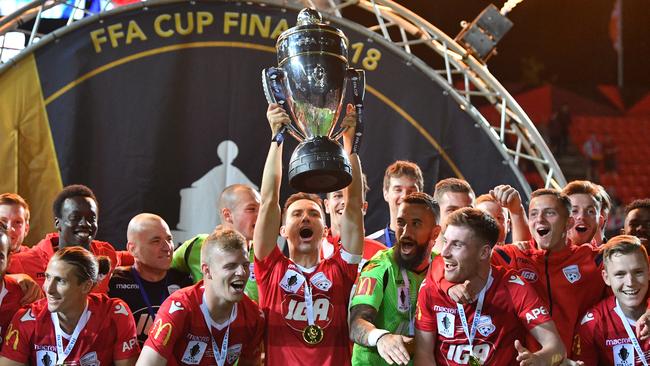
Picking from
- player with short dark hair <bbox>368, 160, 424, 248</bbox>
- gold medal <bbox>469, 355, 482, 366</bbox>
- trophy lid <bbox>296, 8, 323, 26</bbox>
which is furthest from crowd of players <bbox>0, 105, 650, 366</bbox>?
player with short dark hair <bbox>368, 160, 424, 248</bbox>

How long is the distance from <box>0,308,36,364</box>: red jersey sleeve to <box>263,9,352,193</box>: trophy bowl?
150cm

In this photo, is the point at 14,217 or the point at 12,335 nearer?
the point at 12,335

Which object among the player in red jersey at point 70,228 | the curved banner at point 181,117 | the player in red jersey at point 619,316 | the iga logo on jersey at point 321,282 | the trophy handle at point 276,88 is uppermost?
the curved banner at point 181,117

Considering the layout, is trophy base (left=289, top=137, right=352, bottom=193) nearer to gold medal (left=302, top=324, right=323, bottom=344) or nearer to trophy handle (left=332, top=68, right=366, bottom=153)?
trophy handle (left=332, top=68, right=366, bottom=153)

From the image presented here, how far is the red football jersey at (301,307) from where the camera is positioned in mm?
4219

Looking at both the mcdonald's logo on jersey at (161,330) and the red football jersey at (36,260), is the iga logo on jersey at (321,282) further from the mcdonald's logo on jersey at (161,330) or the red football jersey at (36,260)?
the red football jersey at (36,260)

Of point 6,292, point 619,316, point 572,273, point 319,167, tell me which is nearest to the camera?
point 319,167

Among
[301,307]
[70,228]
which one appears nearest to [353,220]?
[301,307]

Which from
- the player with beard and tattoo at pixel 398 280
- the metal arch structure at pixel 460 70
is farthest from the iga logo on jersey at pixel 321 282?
the metal arch structure at pixel 460 70

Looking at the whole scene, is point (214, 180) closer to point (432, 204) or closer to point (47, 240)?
point (47, 240)

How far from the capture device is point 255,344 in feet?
14.1

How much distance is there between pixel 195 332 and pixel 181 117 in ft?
9.64

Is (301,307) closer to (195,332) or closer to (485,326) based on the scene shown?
A: (195,332)

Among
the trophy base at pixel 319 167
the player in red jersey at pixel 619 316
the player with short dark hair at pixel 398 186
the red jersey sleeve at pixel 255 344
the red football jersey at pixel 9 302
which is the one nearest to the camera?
the trophy base at pixel 319 167
